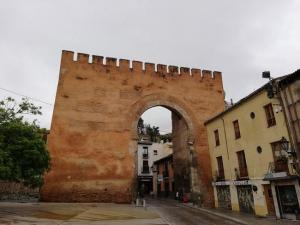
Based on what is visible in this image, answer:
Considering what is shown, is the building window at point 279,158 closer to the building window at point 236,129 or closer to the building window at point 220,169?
the building window at point 236,129

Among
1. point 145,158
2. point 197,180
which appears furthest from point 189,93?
point 145,158

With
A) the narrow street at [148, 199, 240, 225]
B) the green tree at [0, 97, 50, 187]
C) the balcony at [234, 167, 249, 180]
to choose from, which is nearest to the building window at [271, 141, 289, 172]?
the balcony at [234, 167, 249, 180]

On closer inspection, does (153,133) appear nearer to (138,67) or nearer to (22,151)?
(138,67)

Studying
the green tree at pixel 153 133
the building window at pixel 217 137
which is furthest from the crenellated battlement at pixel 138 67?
the green tree at pixel 153 133

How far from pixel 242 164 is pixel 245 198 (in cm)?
185

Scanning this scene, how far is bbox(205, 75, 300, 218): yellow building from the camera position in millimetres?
11422

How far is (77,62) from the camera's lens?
1903cm

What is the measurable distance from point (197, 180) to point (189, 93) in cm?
676

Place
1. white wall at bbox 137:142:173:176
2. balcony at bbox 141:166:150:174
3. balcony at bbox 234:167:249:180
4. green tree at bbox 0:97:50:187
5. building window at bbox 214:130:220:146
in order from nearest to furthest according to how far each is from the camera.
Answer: green tree at bbox 0:97:50:187
balcony at bbox 234:167:249:180
building window at bbox 214:130:220:146
balcony at bbox 141:166:150:174
white wall at bbox 137:142:173:176

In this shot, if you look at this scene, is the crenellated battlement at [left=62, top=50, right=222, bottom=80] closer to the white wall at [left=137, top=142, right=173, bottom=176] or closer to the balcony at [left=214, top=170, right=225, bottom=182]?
the balcony at [left=214, top=170, right=225, bottom=182]

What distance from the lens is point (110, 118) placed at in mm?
18266

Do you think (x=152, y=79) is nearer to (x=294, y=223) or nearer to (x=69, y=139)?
(x=69, y=139)

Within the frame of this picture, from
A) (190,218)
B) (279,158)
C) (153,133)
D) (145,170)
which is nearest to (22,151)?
(190,218)

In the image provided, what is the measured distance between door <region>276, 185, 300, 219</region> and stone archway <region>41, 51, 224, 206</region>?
7.10 m
